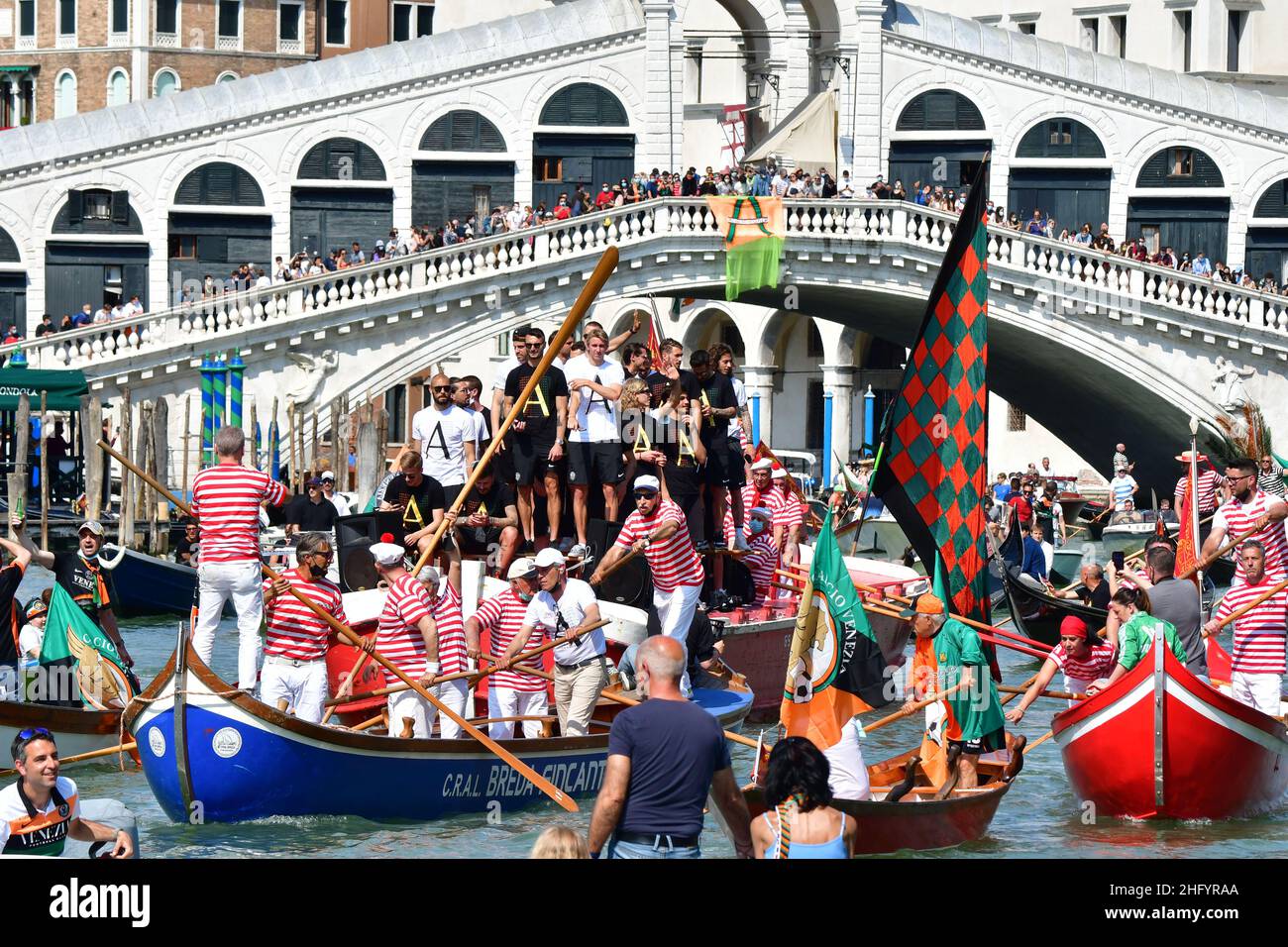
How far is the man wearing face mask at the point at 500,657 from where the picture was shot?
38.9 ft

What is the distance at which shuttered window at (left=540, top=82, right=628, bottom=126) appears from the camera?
3173 cm

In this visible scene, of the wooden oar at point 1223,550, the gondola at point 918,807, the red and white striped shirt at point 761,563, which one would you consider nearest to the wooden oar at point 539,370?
the red and white striped shirt at point 761,563

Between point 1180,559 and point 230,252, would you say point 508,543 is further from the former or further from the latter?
point 230,252

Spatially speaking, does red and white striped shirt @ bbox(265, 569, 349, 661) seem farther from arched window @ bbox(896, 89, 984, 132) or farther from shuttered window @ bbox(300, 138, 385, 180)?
arched window @ bbox(896, 89, 984, 132)

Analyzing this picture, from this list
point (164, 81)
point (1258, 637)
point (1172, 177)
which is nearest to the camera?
point (1258, 637)

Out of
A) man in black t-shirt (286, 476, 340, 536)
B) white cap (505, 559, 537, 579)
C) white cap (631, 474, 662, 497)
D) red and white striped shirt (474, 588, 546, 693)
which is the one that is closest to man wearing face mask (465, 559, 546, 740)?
red and white striped shirt (474, 588, 546, 693)

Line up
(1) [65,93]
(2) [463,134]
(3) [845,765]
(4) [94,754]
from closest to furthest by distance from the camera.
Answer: (3) [845,765]
(4) [94,754]
(2) [463,134]
(1) [65,93]

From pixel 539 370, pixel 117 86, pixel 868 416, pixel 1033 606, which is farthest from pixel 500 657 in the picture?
pixel 117 86

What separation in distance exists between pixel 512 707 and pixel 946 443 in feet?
8.81

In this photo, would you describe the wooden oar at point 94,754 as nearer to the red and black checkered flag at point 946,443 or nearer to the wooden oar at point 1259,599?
the red and black checkered flag at point 946,443

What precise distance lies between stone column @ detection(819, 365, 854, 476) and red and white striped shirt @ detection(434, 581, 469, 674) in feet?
91.1

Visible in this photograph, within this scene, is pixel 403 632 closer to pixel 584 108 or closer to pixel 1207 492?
pixel 1207 492

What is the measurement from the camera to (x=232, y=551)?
11328 mm

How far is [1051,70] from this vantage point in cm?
3216
